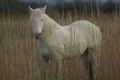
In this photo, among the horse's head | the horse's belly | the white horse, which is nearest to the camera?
the horse's head

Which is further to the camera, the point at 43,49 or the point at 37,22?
the point at 43,49

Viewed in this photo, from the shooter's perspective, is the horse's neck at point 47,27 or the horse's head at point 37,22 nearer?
the horse's head at point 37,22

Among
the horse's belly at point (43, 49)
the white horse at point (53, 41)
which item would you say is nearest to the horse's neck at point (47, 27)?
the white horse at point (53, 41)

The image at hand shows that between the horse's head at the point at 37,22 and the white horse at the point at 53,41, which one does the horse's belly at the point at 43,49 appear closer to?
the white horse at the point at 53,41

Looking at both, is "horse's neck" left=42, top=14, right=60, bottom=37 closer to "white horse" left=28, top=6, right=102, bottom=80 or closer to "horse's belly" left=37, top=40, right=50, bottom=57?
"white horse" left=28, top=6, right=102, bottom=80

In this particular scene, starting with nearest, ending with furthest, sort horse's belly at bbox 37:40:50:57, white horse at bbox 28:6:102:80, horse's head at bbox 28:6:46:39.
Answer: horse's head at bbox 28:6:46:39 → white horse at bbox 28:6:102:80 → horse's belly at bbox 37:40:50:57

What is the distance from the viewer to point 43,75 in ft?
9.12

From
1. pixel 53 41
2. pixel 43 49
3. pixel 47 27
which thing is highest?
pixel 47 27

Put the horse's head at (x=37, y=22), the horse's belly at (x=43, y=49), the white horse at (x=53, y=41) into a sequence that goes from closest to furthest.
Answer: the horse's head at (x=37, y=22), the white horse at (x=53, y=41), the horse's belly at (x=43, y=49)

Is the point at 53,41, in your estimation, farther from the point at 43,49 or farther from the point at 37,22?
the point at 37,22

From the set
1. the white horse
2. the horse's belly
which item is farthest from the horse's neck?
the horse's belly

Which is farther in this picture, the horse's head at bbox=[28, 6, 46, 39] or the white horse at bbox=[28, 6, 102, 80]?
the white horse at bbox=[28, 6, 102, 80]

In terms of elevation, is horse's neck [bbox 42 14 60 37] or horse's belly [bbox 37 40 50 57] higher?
horse's neck [bbox 42 14 60 37]

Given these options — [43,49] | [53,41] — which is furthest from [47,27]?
[43,49]
